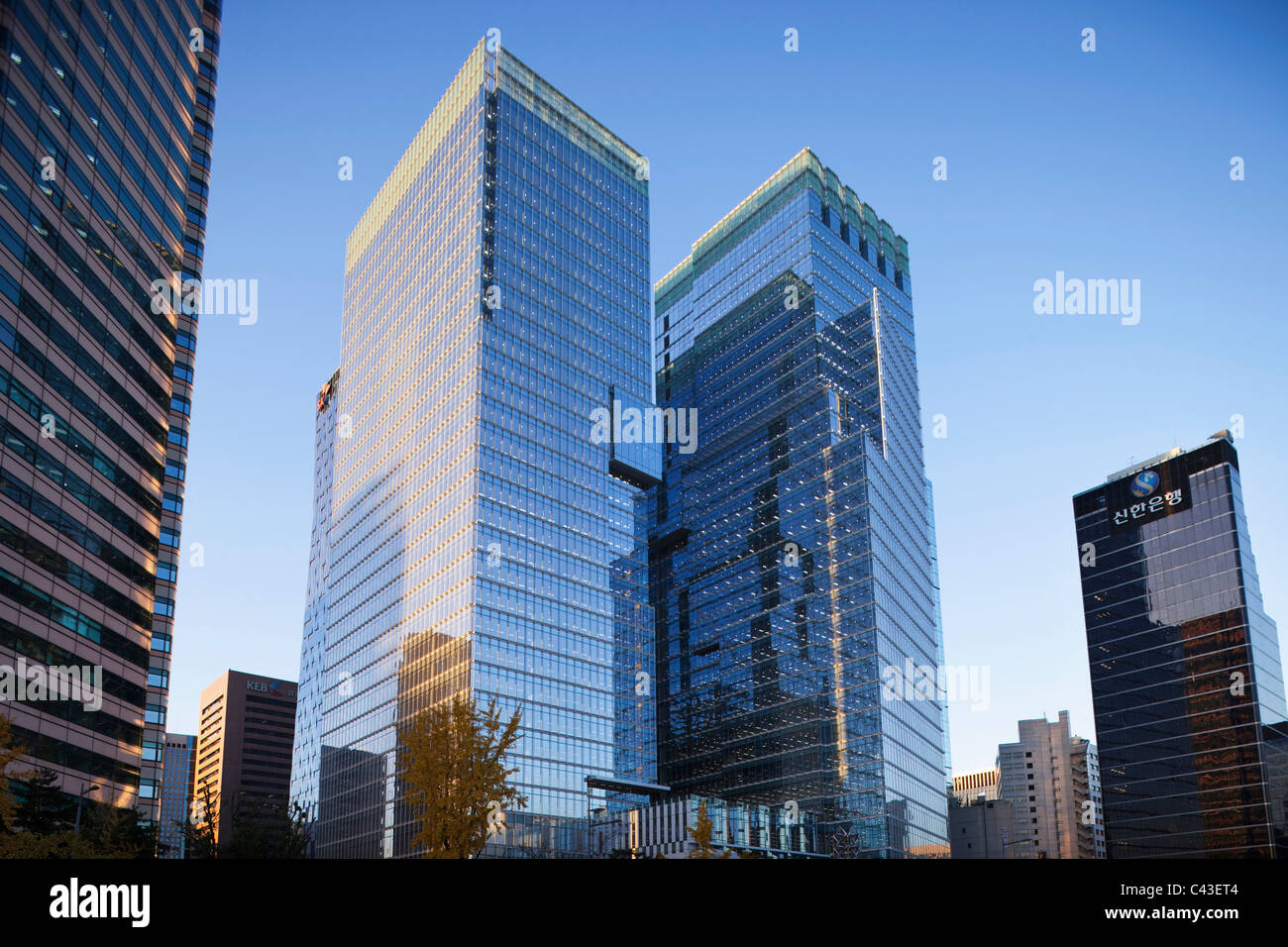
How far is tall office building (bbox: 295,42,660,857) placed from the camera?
5290 inches

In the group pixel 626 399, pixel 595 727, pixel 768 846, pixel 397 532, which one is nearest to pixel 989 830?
pixel 768 846

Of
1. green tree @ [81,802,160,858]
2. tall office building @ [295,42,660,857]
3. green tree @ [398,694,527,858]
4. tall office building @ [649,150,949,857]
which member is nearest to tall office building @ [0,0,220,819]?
green tree @ [81,802,160,858]

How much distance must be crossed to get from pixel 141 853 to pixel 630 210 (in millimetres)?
121000

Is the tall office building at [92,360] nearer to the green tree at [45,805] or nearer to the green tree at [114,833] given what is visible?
the green tree at [45,805]

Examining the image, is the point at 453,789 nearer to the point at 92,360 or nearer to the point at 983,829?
the point at 92,360

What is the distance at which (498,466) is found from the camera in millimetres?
138500

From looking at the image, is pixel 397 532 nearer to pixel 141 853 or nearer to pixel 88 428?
pixel 88 428

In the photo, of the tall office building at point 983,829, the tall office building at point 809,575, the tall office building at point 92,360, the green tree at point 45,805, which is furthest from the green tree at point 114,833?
the tall office building at point 809,575

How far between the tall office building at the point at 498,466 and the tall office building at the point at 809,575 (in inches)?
639

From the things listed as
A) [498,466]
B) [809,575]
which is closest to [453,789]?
[498,466]

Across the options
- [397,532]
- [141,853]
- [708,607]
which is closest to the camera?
[141,853]

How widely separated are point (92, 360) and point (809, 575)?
4295 inches
